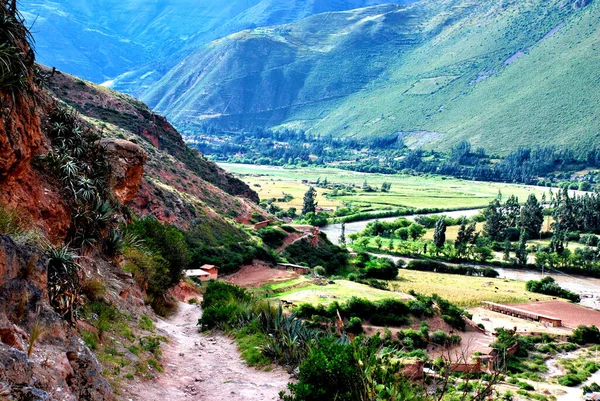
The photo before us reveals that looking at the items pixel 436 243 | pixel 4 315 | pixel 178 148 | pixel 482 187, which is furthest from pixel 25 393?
pixel 482 187

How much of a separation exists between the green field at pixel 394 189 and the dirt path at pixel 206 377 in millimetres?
94227

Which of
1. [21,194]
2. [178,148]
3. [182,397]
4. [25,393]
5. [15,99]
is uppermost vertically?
[178,148]

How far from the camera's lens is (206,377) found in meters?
14.5

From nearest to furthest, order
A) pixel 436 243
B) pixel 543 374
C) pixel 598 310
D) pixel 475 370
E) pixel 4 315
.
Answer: pixel 4 315
pixel 475 370
pixel 543 374
pixel 598 310
pixel 436 243

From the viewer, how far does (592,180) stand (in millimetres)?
167000

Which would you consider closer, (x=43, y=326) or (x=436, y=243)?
(x=43, y=326)

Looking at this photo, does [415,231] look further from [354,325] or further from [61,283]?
[61,283]

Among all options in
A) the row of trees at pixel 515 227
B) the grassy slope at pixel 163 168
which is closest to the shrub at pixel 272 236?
the grassy slope at pixel 163 168

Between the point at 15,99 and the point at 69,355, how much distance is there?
6.69m

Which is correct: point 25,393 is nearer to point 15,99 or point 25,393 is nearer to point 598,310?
point 15,99

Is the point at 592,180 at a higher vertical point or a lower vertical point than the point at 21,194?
higher

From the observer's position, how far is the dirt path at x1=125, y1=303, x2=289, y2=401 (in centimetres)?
1272

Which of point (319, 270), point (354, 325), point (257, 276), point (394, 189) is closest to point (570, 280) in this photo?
point (319, 270)

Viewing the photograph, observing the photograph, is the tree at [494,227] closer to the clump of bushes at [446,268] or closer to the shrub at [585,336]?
the clump of bushes at [446,268]
